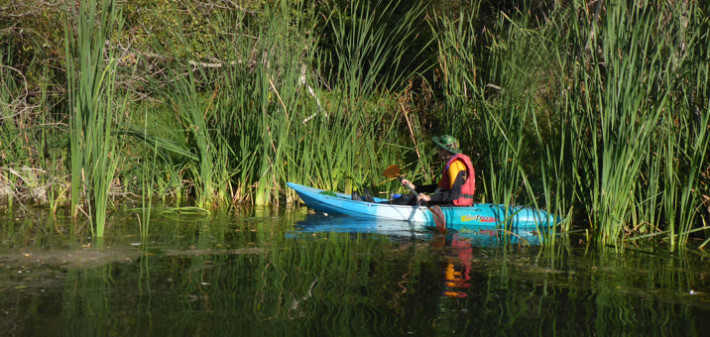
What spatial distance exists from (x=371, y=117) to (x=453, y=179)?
1.99 metres

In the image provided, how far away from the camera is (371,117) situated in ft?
30.8

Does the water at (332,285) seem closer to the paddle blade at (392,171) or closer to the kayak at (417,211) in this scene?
the kayak at (417,211)

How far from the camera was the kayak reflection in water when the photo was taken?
4.71 m

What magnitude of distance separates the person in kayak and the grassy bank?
209 millimetres

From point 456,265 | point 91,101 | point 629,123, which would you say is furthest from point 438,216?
point 91,101

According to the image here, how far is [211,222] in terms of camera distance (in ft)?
24.2

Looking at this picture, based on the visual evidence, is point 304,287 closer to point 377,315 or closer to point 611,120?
point 377,315

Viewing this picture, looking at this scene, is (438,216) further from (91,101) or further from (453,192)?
(91,101)

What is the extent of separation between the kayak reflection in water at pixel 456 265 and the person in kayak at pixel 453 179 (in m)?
0.78

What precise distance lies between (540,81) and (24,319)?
5.17 metres

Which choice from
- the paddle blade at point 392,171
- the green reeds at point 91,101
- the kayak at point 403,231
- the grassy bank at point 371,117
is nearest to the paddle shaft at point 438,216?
the kayak at point 403,231

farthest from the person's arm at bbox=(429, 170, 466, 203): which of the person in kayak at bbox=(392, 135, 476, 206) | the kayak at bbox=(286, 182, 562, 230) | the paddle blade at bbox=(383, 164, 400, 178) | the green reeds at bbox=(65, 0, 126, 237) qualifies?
the green reeds at bbox=(65, 0, 126, 237)

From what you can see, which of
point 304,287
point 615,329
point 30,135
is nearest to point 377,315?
point 304,287

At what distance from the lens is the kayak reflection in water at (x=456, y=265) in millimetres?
4705
